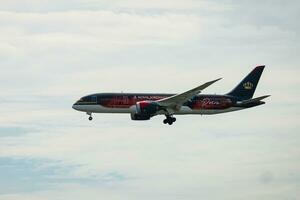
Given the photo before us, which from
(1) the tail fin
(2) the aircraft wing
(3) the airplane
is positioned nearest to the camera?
(2) the aircraft wing

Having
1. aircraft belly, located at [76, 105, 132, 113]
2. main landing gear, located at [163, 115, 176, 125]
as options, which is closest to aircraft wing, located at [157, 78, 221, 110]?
main landing gear, located at [163, 115, 176, 125]

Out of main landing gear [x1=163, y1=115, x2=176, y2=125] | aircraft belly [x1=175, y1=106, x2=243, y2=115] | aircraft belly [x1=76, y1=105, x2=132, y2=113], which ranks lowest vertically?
main landing gear [x1=163, y1=115, x2=176, y2=125]

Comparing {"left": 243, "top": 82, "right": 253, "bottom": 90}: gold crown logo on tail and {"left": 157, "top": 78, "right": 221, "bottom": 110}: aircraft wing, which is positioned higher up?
{"left": 243, "top": 82, "right": 253, "bottom": 90}: gold crown logo on tail

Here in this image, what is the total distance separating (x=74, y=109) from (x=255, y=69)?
3219 cm

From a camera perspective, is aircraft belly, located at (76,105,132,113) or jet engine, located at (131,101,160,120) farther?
aircraft belly, located at (76,105,132,113)

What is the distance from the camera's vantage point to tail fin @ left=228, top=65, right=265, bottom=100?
120938mm

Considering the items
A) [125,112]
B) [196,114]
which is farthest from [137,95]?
[196,114]

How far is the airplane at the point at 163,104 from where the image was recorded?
10738 centimetres

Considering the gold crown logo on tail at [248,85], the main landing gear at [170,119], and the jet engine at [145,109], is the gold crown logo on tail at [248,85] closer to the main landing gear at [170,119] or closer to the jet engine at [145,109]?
the main landing gear at [170,119]

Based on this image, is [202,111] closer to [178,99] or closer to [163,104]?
[178,99]

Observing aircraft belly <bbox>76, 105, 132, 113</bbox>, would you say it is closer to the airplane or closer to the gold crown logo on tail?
the airplane

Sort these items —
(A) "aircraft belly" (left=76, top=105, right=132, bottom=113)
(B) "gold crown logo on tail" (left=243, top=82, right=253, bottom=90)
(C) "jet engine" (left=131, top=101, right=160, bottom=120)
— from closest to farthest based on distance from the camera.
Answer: (C) "jet engine" (left=131, top=101, right=160, bottom=120), (A) "aircraft belly" (left=76, top=105, right=132, bottom=113), (B) "gold crown logo on tail" (left=243, top=82, right=253, bottom=90)

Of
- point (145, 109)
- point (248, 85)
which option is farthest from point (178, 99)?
point (248, 85)

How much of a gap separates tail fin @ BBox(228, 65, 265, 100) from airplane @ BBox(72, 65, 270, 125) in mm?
2683
